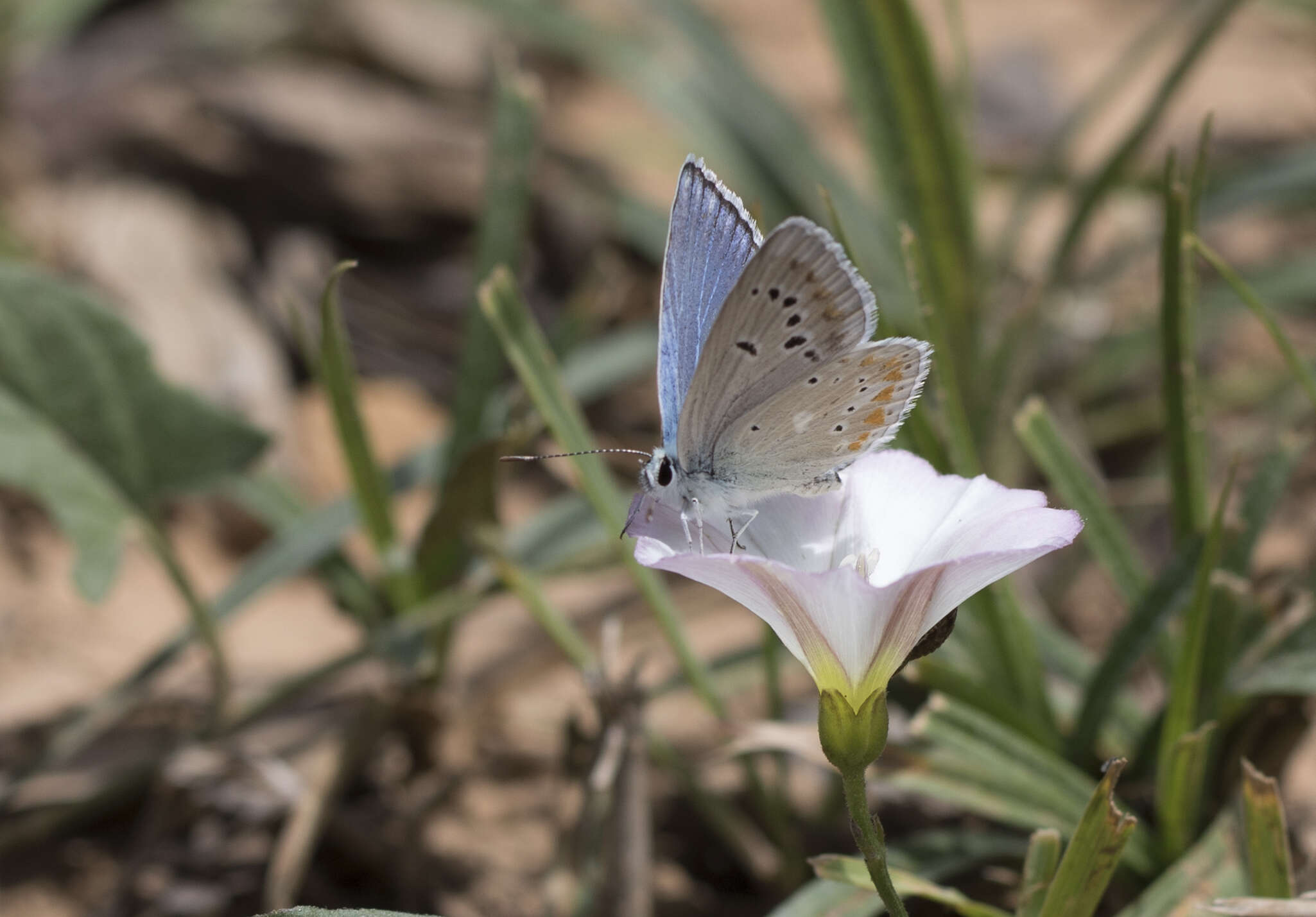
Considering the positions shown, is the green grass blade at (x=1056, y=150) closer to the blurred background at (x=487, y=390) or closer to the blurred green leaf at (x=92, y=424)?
the blurred background at (x=487, y=390)

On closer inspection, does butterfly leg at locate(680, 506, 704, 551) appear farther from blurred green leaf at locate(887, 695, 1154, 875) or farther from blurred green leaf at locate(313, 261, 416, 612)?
blurred green leaf at locate(313, 261, 416, 612)

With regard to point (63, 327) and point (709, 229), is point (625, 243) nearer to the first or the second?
point (63, 327)

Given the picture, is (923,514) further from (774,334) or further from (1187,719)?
(1187,719)

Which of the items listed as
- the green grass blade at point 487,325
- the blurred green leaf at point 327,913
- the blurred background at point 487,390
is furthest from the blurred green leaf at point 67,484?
the blurred green leaf at point 327,913

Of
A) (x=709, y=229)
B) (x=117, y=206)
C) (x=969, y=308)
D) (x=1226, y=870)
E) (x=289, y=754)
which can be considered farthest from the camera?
(x=117, y=206)

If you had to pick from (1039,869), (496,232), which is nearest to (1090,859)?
(1039,869)

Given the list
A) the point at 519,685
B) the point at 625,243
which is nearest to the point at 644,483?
the point at 519,685
